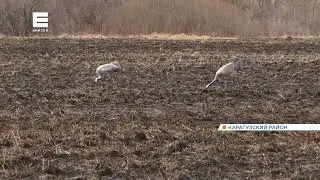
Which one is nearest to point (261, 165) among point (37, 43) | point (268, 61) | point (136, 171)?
point (136, 171)

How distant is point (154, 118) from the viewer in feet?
28.6

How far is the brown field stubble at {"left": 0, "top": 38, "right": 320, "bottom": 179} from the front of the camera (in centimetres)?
622

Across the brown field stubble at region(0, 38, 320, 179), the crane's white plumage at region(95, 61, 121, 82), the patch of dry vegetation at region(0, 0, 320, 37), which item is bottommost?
the brown field stubble at region(0, 38, 320, 179)

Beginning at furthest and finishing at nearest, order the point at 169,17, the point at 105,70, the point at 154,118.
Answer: the point at 169,17
the point at 105,70
the point at 154,118

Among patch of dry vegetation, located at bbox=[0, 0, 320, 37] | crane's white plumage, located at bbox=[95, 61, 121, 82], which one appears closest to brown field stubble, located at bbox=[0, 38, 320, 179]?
crane's white plumage, located at bbox=[95, 61, 121, 82]

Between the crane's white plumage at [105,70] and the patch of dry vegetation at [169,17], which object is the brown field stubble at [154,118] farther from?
the patch of dry vegetation at [169,17]

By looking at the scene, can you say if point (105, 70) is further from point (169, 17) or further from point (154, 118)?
point (169, 17)

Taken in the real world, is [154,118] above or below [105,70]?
below

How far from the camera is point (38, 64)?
16.0m

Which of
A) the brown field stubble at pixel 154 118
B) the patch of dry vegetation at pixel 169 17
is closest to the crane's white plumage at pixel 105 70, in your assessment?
the brown field stubble at pixel 154 118

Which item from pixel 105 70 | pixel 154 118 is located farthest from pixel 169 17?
pixel 154 118

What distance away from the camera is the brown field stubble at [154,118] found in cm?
622

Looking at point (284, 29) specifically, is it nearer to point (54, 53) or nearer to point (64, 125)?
point (54, 53)

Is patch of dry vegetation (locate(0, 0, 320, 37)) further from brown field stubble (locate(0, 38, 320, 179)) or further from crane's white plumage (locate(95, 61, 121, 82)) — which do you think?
crane's white plumage (locate(95, 61, 121, 82))
